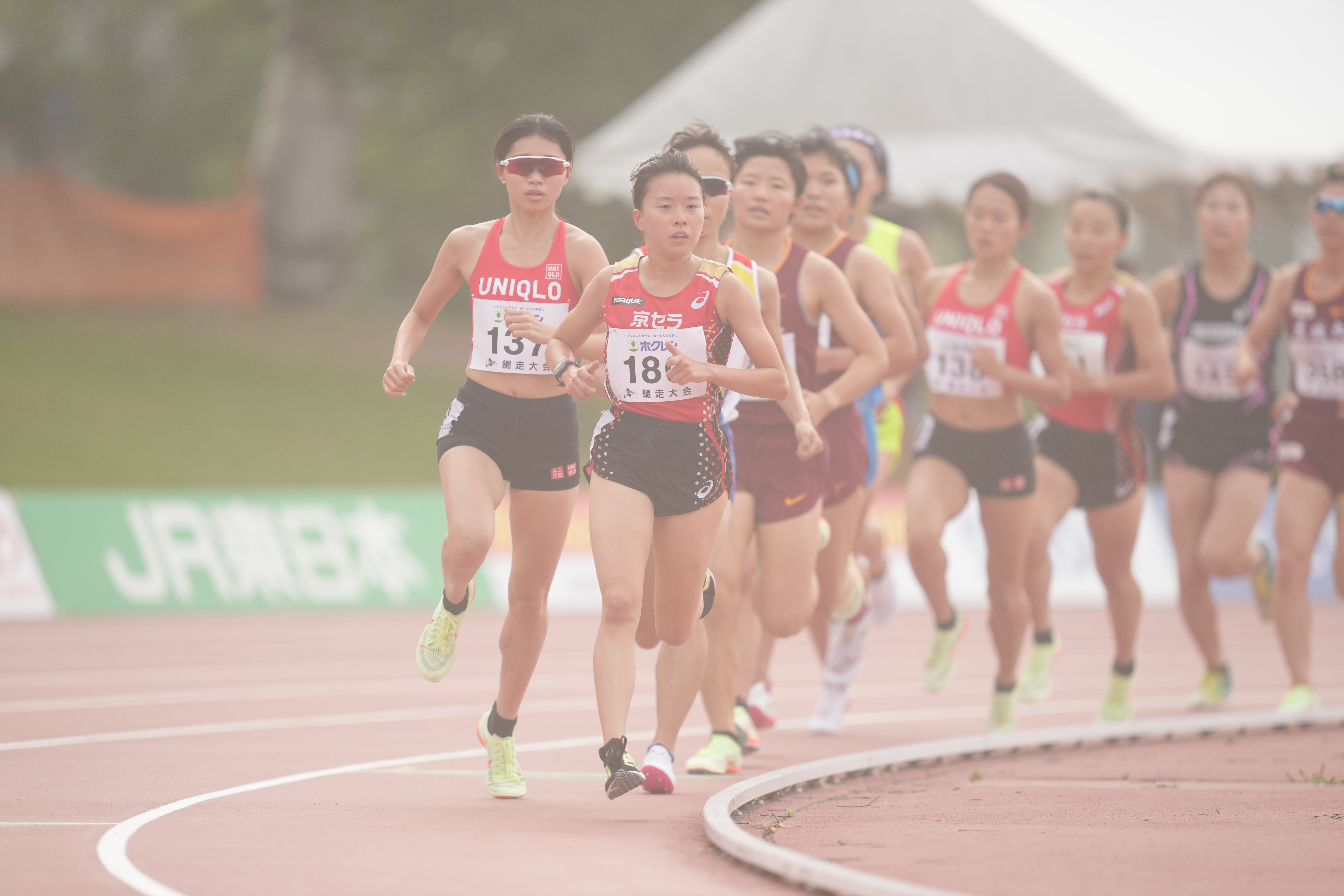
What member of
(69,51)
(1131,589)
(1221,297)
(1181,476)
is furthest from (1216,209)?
(69,51)

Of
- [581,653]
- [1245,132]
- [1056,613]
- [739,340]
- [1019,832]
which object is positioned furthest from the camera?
[1245,132]

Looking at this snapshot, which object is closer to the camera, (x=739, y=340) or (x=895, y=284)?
(x=739, y=340)

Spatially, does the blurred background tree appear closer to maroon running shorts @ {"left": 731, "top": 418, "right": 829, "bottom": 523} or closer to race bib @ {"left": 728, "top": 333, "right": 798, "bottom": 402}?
race bib @ {"left": 728, "top": 333, "right": 798, "bottom": 402}

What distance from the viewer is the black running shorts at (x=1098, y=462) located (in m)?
10.2

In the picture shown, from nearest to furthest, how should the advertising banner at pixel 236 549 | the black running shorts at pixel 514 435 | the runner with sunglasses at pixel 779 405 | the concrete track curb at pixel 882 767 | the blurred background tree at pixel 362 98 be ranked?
the concrete track curb at pixel 882 767, the black running shorts at pixel 514 435, the runner with sunglasses at pixel 779 405, the advertising banner at pixel 236 549, the blurred background tree at pixel 362 98

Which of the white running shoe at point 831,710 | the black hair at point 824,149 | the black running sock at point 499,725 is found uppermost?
the black hair at point 824,149

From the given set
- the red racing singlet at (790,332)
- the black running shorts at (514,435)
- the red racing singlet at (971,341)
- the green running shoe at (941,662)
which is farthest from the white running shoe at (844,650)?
the black running shorts at (514,435)

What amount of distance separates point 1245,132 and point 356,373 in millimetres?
16599

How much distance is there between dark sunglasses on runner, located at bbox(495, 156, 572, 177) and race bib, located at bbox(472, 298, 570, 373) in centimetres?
51

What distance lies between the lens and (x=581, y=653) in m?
14.0

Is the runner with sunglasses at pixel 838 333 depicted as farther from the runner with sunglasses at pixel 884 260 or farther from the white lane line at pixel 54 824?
the white lane line at pixel 54 824

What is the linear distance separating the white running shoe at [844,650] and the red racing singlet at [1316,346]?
2.86 meters

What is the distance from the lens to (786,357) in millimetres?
8031

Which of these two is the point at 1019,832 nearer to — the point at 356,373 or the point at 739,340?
the point at 739,340
